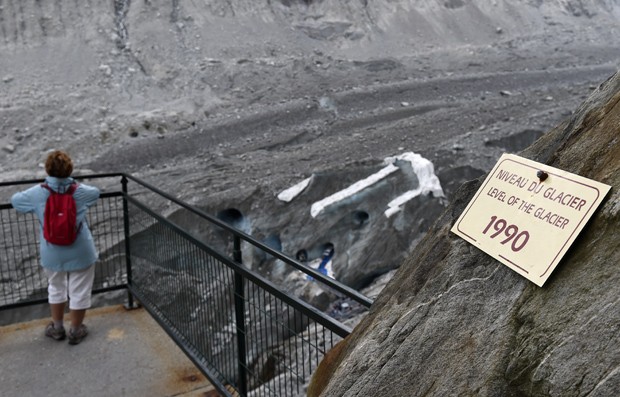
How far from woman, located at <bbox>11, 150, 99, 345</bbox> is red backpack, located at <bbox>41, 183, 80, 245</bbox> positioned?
0.06 metres

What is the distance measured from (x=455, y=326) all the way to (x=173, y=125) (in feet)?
38.8

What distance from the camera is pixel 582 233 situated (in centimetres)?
152

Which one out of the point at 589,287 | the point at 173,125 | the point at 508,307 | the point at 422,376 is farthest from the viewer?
the point at 173,125

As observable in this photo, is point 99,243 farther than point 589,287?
Yes

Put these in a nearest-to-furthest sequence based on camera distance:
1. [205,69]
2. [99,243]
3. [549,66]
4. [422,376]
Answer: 1. [422,376]
2. [99,243]
3. [205,69]
4. [549,66]

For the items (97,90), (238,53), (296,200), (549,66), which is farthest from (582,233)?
(549,66)

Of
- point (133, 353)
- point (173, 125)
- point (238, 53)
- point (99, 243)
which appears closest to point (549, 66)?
point (238, 53)

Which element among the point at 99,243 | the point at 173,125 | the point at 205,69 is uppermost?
the point at 205,69

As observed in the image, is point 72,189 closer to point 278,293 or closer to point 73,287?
point 73,287

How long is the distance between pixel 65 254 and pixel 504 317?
3.40m

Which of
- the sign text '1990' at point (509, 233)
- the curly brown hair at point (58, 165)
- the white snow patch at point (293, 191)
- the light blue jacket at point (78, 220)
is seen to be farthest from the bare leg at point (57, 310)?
the white snow patch at point (293, 191)

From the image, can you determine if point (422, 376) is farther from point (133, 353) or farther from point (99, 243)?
point (99, 243)

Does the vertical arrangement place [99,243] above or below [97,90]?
below

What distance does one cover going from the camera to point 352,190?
10336 millimetres
